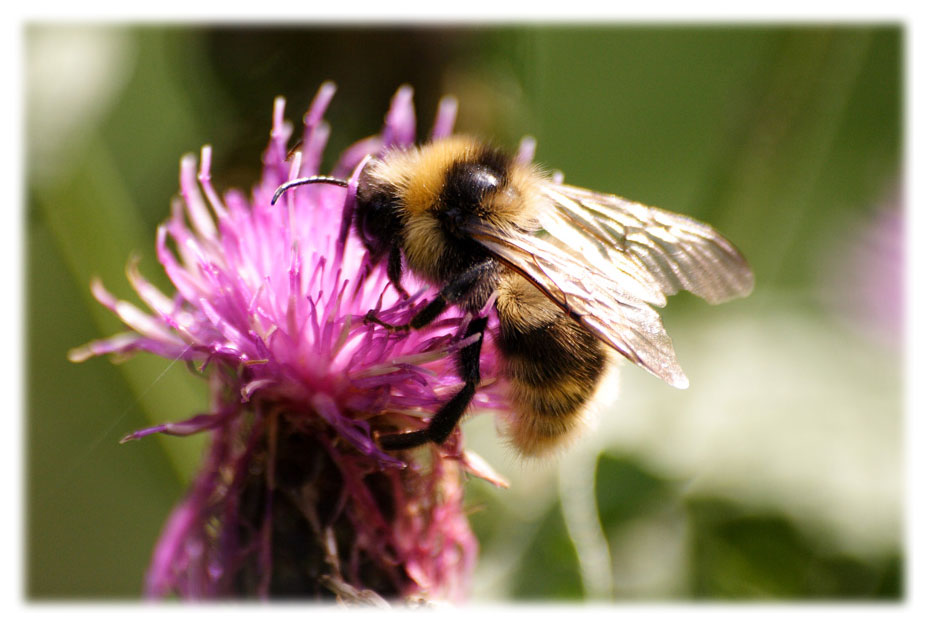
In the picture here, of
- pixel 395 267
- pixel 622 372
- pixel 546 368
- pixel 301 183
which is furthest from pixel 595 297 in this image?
pixel 622 372

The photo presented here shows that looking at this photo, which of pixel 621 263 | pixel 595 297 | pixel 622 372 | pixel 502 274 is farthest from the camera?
pixel 622 372

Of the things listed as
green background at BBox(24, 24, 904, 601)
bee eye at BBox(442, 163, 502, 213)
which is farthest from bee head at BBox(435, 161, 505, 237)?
green background at BBox(24, 24, 904, 601)

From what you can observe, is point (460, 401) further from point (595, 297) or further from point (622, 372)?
point (622, 372)

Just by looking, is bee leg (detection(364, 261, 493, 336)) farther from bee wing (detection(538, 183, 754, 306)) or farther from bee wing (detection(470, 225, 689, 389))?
bee wing (detection(538, 183, 754, 306))

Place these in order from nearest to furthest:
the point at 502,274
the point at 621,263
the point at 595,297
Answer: the point at 595,297 → the point at 502,274 → the point at 621,263

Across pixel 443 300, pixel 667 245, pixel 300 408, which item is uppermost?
pixel 667 245

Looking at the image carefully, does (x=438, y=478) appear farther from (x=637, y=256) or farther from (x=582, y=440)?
(x=637, y=256)

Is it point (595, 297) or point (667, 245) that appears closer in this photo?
point (595, 297)

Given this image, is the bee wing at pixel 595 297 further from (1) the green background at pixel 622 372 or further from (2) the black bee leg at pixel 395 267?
(1) the green background at pixel 622 372
